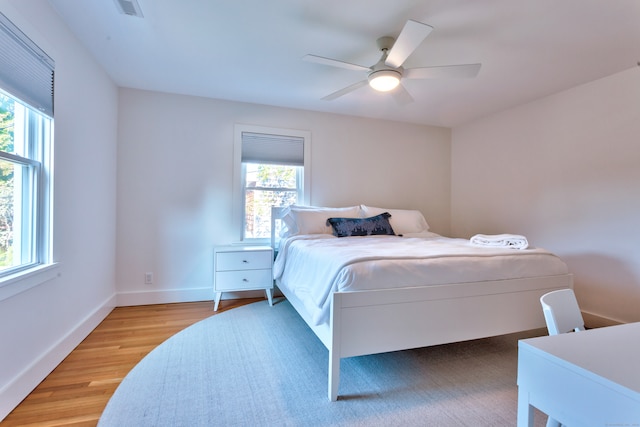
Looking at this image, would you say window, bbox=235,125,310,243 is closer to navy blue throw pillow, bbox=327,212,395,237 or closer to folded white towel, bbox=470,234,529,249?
navy blue throw pillow, bbox=327,212,395,237

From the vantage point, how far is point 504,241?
236cm

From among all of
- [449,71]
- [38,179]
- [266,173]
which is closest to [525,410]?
[449,71]

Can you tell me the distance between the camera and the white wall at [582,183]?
2543 mm

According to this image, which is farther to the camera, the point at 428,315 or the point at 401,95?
the point at 401,95

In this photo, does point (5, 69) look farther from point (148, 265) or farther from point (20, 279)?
point (148, 265)

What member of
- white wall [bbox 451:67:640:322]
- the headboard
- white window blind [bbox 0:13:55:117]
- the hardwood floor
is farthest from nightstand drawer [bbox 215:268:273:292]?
white wall [bbox 451:67:640:322]

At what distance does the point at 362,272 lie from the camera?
1674 mm

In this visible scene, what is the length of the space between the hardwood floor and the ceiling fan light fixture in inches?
100

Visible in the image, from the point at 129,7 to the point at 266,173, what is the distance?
2064mm

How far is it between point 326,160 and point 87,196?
248cm

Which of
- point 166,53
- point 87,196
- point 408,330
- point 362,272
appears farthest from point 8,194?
point 408,330

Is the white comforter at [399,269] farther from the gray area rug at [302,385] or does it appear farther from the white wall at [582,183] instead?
the white wall at [582,183]

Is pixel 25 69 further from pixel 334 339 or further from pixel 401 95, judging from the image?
pixel 401 95

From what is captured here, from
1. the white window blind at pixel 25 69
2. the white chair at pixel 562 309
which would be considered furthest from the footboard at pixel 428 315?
the white window blind at pixel 25 69
